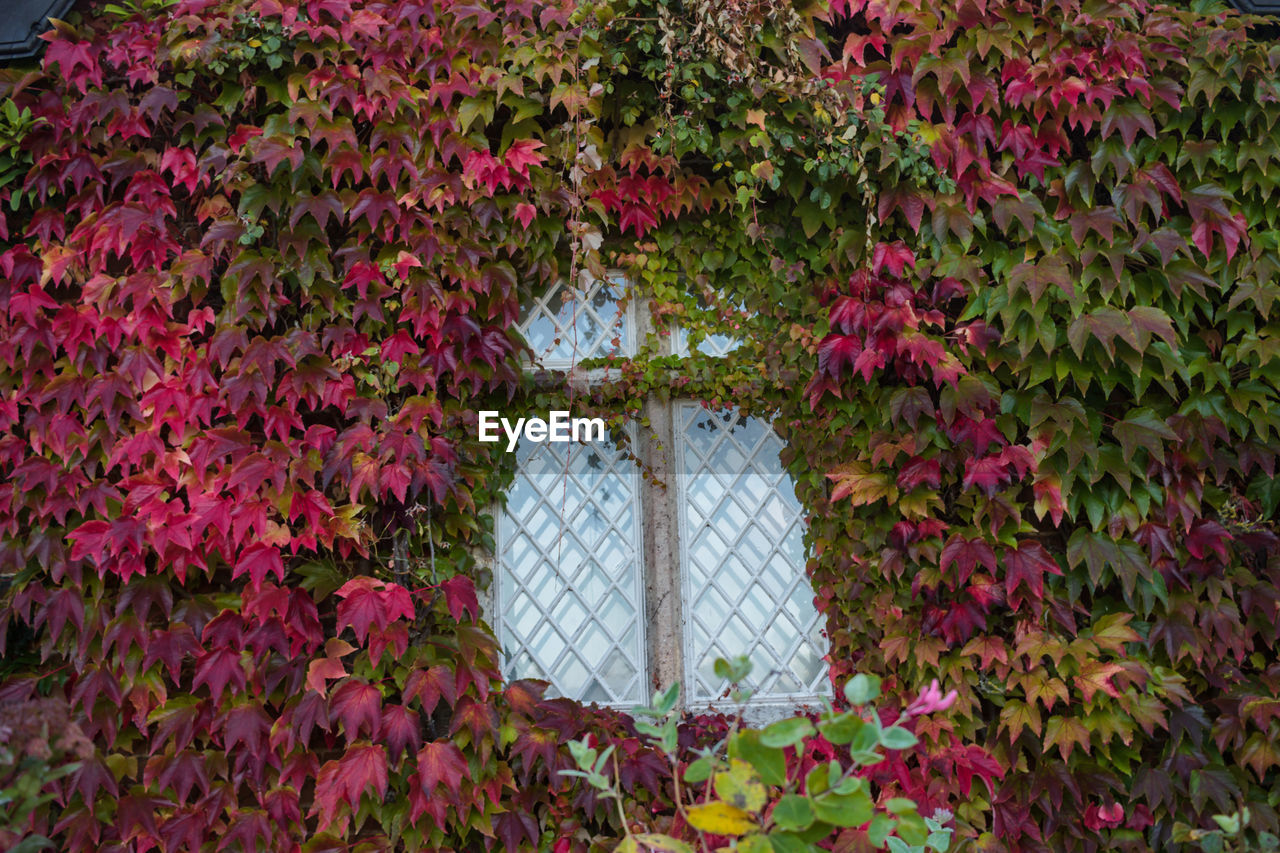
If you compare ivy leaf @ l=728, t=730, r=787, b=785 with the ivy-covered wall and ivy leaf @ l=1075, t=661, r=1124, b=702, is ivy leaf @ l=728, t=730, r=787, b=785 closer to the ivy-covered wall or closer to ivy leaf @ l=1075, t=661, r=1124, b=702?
the ivy-covered wall

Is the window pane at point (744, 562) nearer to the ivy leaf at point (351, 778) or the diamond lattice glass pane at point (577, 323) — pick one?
the diamond lattice glass pane at point (577, 323)

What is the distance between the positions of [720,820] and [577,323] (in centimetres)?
212

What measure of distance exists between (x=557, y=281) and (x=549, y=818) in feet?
5.67

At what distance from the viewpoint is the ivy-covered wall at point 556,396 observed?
263cm

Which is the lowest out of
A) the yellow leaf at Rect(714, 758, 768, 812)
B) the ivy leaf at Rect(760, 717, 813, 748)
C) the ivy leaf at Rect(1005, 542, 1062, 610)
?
the yellow leaf at Rect(714, 758, 768, 812)

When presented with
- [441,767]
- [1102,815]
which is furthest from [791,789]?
[1102,815]

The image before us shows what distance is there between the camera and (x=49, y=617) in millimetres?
2648

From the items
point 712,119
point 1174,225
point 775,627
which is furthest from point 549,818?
point 1174,225

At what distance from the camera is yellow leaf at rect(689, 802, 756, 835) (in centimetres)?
126

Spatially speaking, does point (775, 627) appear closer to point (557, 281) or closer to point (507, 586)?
point (507, 586)

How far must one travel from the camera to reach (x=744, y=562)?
3029 mm

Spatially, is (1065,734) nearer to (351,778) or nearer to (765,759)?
(765,759)

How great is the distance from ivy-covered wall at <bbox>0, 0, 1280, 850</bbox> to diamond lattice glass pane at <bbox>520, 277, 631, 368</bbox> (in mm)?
196

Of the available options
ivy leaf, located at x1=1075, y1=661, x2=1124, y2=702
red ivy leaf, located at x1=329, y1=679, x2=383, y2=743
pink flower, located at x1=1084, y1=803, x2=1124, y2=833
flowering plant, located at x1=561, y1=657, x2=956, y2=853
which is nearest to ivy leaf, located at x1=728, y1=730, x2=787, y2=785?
flowering plant, located at x1=561, y1=657, x2=956, y2=853
